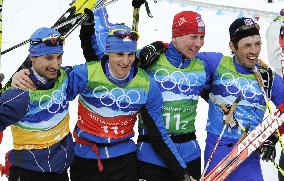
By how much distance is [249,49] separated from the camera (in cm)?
327

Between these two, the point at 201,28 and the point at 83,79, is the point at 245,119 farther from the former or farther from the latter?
the point at 83,79

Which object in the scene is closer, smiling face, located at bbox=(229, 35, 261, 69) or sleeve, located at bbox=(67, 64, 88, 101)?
sleeve, located at bbox=(67, 64, 88, 101)

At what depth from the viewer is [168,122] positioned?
3.30 m

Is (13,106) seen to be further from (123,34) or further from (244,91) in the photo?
(244,91)

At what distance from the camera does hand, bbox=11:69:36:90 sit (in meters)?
2.73

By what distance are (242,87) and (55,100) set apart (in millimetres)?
1509

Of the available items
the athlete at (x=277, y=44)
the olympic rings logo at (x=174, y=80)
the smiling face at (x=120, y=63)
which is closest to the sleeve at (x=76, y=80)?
the smiling face at (x=120, y=63)

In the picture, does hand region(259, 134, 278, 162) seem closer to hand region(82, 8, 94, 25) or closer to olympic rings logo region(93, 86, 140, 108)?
olympic rings logo region(93, 86, 140, 108)

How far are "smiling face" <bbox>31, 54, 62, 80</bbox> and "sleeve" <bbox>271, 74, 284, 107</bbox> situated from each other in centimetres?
178

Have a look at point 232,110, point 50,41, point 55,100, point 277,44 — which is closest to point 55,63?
point 50,41

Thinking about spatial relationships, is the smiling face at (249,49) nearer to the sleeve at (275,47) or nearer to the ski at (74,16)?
the sleeve at (275,47)

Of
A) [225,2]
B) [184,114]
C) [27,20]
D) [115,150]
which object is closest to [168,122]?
[184,114]

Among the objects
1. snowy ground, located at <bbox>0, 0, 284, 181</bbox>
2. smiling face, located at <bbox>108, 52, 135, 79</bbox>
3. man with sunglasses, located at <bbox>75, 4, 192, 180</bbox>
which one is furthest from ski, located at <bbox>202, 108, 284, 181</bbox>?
snowy ground, located at <bbox>0, 0, 284, 181</bbox>

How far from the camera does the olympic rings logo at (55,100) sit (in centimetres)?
283
